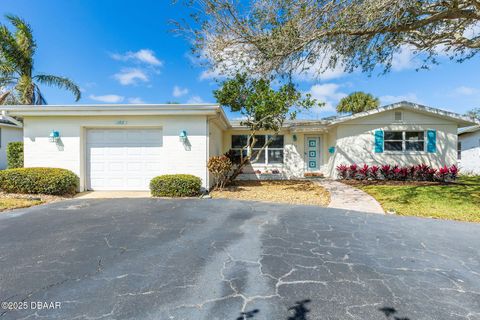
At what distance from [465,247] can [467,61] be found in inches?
336

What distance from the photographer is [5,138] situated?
16.7 meters

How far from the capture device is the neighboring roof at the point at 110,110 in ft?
28.5

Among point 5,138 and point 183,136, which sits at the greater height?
point 5,138

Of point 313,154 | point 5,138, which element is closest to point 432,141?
point 313,154

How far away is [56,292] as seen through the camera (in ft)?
8.47

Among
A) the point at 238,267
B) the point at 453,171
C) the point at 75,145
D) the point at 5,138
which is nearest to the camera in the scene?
the point at 238,267

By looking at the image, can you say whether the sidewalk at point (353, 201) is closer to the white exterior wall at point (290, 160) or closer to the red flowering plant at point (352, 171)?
the red flowering plant at point (352, 171)

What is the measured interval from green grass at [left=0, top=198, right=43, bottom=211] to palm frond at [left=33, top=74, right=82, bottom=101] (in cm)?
1172

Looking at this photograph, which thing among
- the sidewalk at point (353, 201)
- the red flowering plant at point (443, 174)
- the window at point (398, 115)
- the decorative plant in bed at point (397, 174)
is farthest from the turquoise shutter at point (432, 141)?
the sidewalk at point (353, 201)

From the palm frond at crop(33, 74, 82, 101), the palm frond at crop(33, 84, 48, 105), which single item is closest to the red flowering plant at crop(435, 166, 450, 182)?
the palm frond at crop(33, 74, 82, 101)

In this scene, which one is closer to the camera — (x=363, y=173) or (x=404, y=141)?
(x=363, y=173)

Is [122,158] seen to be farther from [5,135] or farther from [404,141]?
[5,135]

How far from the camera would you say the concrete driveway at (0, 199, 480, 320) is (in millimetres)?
2346

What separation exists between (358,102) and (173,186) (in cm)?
2105
